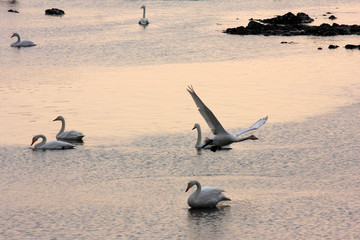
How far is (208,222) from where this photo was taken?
63.0 feet

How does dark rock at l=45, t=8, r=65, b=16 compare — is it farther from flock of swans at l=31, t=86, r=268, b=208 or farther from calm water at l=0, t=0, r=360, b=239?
flock of swans at l=31, t=86, r=268, b=208

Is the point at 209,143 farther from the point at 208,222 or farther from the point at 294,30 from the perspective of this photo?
the point at 294,30

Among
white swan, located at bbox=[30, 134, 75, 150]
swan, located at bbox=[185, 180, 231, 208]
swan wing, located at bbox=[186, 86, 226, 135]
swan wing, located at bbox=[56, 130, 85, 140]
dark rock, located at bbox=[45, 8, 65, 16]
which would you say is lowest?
dark rock, located at bbox=[45, 8, 65, 16]

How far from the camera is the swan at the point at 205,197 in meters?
20.0

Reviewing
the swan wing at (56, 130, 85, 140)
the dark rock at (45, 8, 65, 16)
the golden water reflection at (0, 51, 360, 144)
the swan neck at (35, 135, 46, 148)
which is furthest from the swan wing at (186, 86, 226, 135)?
the dark rock at (45, 8, 65, 16)

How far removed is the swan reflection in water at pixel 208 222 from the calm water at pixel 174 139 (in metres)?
0.05

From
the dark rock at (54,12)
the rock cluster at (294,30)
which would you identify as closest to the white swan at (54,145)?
the rock cluster at (294,30)

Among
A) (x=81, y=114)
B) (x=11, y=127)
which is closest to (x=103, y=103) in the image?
(x=81, y=114)

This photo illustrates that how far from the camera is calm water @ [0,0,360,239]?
760 inches

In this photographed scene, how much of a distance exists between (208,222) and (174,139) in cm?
889

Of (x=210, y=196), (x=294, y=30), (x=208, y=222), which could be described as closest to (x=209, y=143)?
(x=210, y=196)

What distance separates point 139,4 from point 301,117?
7123cm

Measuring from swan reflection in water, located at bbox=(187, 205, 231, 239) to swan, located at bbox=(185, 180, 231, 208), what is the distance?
0.58 feet

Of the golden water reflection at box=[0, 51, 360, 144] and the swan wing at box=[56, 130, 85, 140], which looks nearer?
the swan wing at box=[56, 130, 85, 140]
